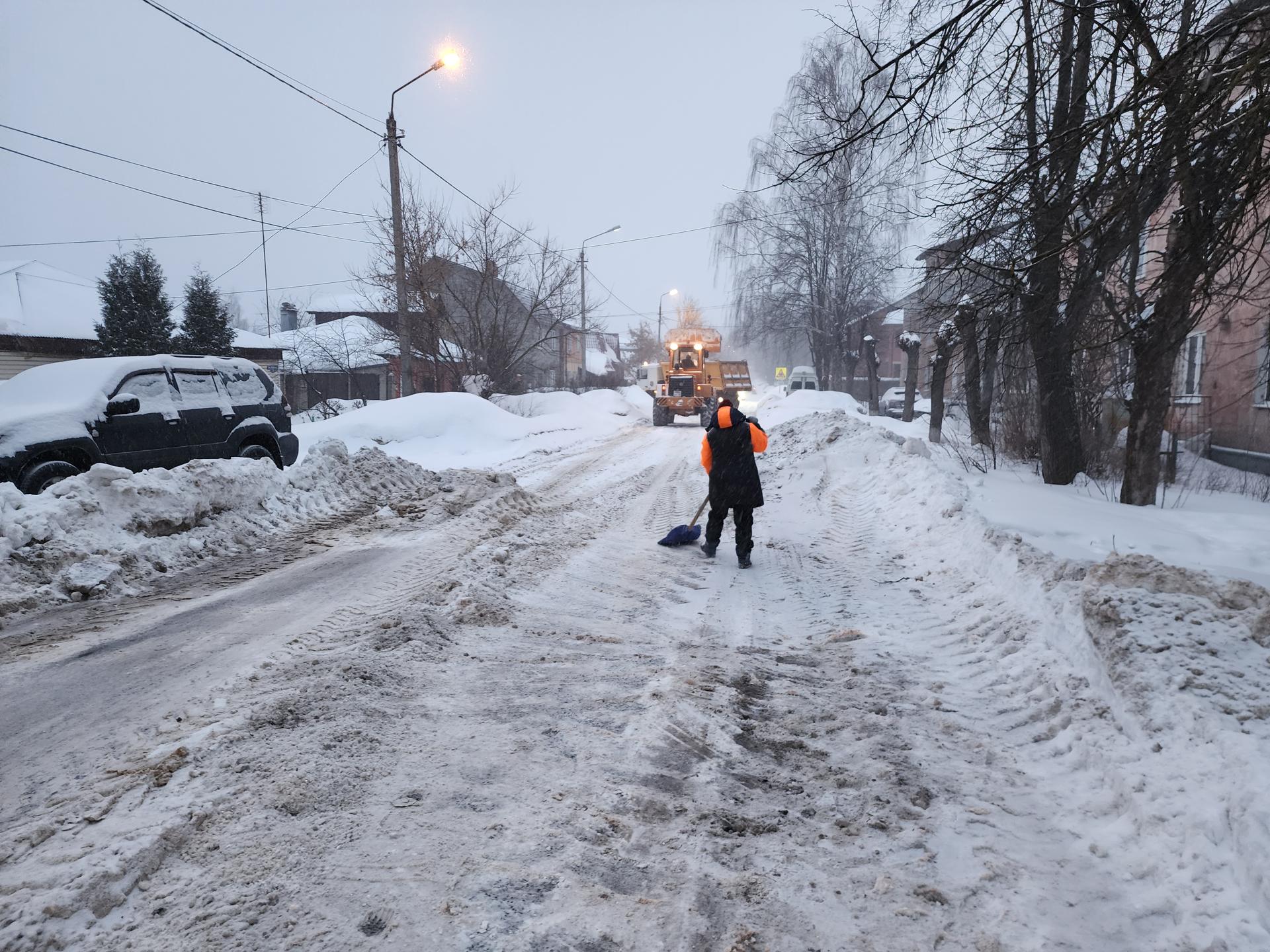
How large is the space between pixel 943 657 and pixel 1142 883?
2.06 meters

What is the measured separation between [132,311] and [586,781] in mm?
24122

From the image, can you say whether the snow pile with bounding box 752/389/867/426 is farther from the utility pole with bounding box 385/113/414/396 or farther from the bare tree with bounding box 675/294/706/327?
the bare tree with bounding box 675/294/706/327

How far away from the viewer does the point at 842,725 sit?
3.48m

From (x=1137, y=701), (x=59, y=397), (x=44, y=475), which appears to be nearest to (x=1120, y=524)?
A: (x=1137, y=701)

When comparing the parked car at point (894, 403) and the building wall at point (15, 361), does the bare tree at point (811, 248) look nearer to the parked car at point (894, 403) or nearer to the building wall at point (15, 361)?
the parked car at point (894, 403)

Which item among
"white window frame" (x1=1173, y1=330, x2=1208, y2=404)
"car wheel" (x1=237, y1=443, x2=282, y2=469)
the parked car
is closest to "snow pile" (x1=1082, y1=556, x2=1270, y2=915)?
"car wheel" (x1=237, y1=443, x2=282, y2=469)

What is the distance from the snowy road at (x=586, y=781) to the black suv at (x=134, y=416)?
3.09 metres

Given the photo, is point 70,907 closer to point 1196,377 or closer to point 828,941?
point 828,941

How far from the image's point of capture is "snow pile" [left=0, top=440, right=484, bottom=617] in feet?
17.1

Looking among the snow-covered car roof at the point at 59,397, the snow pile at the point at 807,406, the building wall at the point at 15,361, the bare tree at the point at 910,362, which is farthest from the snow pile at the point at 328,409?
the bare tree at the point at 910,362

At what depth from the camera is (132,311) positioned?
20.9 m

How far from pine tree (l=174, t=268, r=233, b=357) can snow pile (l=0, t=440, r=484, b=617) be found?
58.6ft

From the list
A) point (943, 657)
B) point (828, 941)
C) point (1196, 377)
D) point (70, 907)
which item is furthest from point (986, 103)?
point (1196, 377)

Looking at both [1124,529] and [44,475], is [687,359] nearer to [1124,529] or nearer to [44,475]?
[1124,529]
